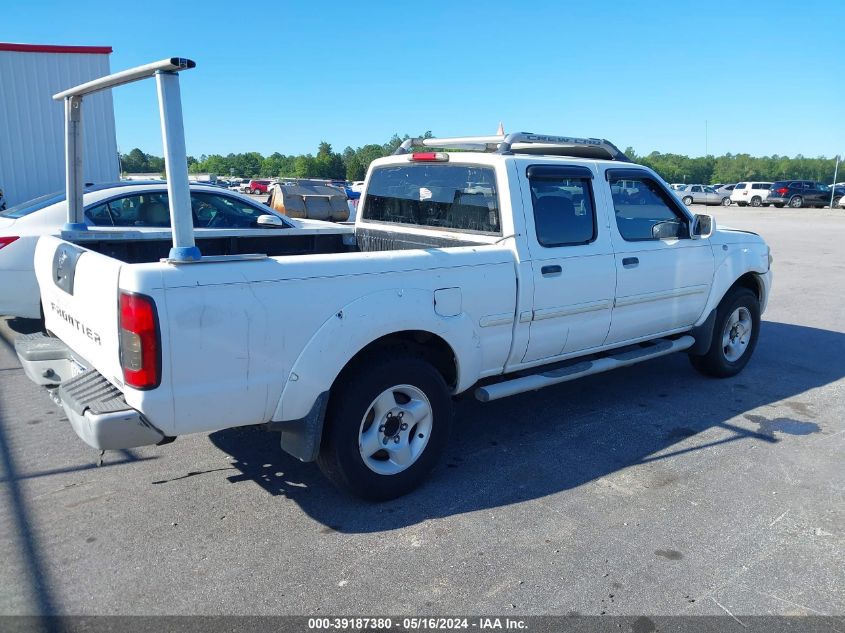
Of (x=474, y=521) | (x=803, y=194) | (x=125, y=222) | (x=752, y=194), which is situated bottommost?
(x=474, y=521)

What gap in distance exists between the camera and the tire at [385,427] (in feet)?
11.7

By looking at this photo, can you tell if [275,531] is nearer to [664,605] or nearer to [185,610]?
[185,610]

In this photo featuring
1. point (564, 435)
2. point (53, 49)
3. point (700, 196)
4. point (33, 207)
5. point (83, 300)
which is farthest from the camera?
point (700, 196)

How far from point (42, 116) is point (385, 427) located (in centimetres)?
1209

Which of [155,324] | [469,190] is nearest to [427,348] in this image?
[469,190]

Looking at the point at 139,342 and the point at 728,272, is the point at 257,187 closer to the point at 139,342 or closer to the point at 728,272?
the point at 728,272

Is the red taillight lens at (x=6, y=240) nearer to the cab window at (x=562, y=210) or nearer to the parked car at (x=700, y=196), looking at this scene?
Answer: the cab window at (x=562, y=210)

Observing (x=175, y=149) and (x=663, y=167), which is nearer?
(x=175, y=149)

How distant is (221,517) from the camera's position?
3.61m

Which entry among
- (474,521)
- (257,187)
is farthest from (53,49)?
(257,187)

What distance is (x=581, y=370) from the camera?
4703 mm

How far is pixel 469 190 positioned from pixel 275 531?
252 centimetres

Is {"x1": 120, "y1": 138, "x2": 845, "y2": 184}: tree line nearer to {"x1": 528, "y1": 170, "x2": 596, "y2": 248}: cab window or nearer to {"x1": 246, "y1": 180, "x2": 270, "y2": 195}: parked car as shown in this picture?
{"x1": 246, "y1": 180, "x2": 270, "y2": 195}: parked car

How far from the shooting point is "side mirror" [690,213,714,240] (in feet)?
Result: 18.2
